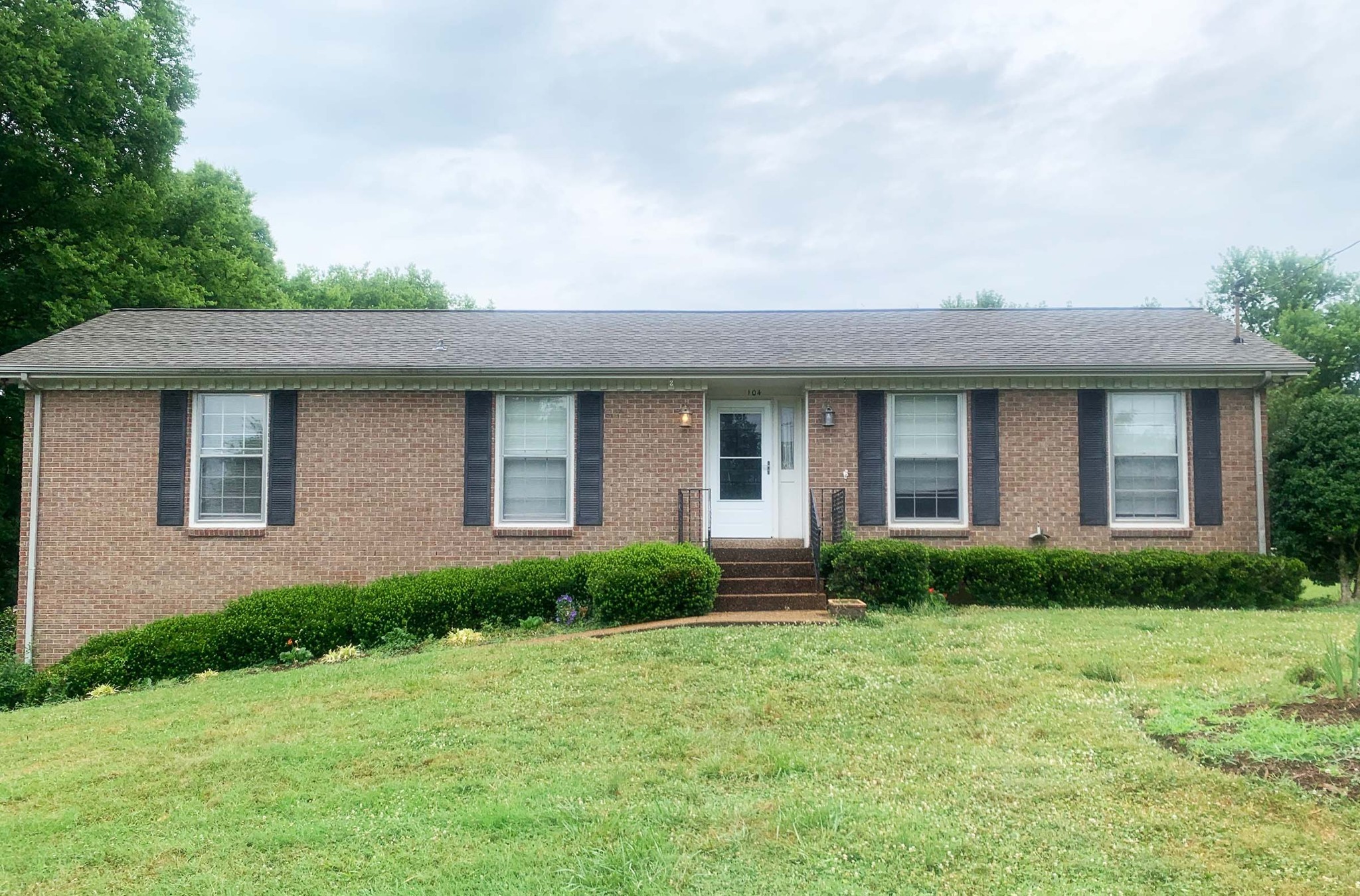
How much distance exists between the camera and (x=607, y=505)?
35.4 feet

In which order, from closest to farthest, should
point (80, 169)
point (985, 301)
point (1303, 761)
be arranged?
A: point (1303, 761) → point (80, 169) → point (985, 301)

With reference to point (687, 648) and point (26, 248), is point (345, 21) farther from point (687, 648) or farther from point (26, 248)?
point (687, 648)

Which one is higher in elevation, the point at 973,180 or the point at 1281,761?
the point at 973,180

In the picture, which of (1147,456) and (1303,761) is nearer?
(1303,761)

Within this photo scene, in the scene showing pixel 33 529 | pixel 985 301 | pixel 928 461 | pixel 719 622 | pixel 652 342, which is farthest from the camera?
pixel 985 301

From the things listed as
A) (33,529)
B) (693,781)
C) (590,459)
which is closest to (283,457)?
(33,529)

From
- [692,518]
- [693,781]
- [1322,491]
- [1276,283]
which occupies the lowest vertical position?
[693,781]

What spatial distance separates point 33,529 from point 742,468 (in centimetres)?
924

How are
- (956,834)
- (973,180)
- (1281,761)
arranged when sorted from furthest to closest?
(973,180), (1281,761), (956,834)

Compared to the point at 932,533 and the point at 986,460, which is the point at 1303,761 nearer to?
the point at 932,533

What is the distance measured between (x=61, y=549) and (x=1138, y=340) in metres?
14.9

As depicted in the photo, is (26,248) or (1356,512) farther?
(26,248)

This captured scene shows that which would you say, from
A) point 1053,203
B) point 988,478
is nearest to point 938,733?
point 988,478

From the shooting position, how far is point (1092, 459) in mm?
10695
